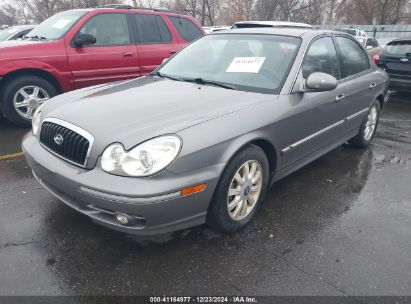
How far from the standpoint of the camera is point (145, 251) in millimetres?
2646

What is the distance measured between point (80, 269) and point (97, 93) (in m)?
1.64

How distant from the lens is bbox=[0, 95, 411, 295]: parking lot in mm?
2344

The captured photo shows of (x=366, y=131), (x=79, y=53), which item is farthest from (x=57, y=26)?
(x=366, y=131)

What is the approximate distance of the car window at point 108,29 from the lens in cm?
568

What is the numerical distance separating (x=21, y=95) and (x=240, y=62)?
141 inches

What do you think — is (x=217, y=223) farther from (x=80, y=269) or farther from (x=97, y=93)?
(x=97, y=93)

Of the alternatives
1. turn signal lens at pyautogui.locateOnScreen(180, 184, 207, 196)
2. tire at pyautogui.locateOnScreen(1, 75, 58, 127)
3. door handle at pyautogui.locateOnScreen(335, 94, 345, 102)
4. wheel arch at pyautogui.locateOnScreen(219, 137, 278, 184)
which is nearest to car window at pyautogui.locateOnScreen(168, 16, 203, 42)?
tire at pyautogui.locateOnScreen(1, 75, 58, 127)

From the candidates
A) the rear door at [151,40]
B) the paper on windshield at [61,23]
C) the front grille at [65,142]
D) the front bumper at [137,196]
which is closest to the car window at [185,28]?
the rear door at [151,40]

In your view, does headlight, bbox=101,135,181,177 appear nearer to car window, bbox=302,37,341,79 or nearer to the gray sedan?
the gray sedan

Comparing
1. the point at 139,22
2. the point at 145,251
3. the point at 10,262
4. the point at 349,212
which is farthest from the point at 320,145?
the point at 139,22

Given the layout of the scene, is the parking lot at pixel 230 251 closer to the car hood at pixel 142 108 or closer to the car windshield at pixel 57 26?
the car hood at pixel 142 108

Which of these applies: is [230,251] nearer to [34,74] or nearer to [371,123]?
[371,123]

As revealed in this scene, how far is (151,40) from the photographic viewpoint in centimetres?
632

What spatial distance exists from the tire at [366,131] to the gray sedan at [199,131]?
786 millimetres
